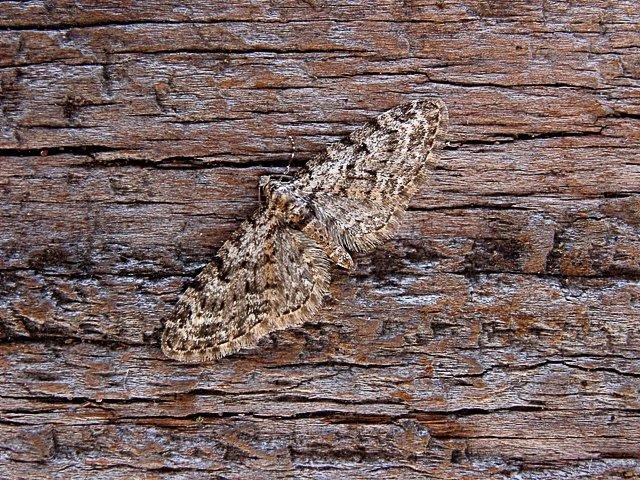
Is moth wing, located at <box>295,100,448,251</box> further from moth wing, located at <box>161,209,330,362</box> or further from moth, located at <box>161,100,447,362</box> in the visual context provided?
moth wing, located at <box>161,209,330,362</box>

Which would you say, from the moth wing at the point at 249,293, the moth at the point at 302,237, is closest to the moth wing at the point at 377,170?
the moth at the point at 302,237

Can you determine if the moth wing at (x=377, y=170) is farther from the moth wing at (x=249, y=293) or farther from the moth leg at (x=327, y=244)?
the moth wing at (x=249, y=293)

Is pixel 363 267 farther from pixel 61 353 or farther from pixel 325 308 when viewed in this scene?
pixel 61 353

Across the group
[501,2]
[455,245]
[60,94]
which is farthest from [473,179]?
[60,94]

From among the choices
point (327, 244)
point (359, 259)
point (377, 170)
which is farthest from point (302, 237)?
point (377, 170)

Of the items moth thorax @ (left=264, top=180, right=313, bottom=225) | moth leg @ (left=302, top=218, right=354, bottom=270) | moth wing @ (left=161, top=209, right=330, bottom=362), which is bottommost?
moth wing @ (left=161, top=209, right=330, bottom=362)

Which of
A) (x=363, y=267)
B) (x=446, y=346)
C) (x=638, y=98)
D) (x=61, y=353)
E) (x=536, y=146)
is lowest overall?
(x=61, y=353)

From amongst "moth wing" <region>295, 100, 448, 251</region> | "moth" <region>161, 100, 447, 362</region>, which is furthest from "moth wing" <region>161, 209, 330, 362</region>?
"moth wing" <region>295, 100, 448, 251</region>
